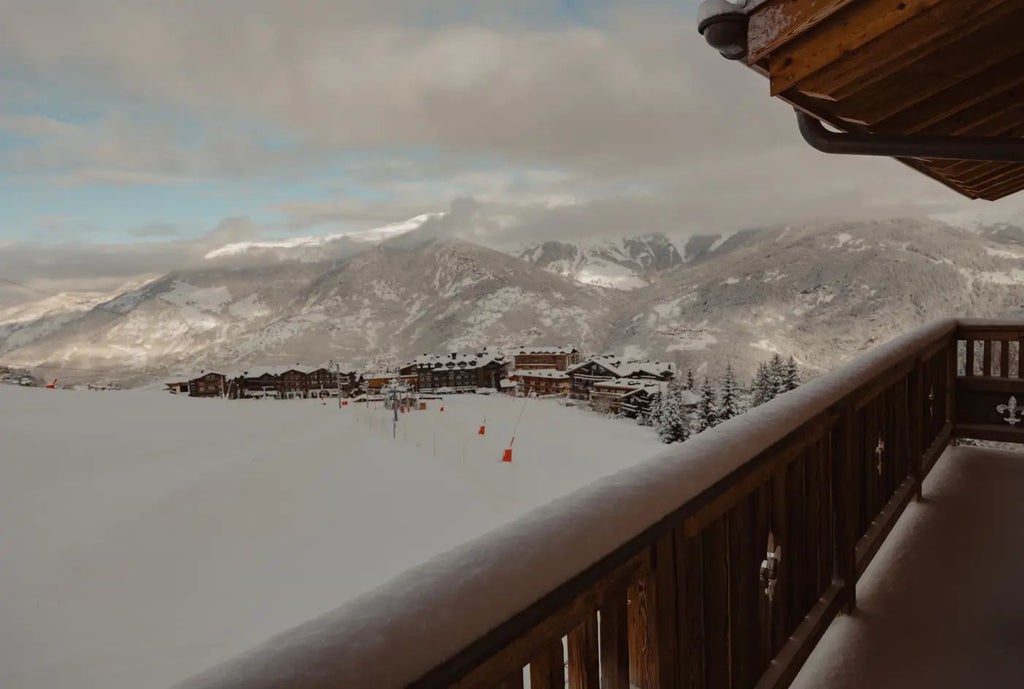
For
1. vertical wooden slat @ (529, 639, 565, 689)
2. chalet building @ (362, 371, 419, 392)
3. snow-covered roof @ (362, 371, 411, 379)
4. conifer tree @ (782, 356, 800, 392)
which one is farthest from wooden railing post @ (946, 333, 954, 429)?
snow-covered roof @ (362, 371, 411, 379)

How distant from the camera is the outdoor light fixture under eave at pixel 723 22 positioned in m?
1.38

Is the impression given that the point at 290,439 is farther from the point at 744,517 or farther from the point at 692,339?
the point at 744,517

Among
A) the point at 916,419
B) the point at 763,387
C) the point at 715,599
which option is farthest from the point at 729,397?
the point at 715,599

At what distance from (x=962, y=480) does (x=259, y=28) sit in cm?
1692

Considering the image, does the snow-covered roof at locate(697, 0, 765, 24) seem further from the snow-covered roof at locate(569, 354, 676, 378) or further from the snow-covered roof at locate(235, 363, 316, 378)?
the snow-covered roof at locate(235, 363, 316, 378)

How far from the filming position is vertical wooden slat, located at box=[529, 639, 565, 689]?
1.94ft

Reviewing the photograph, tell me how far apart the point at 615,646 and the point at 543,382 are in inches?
548

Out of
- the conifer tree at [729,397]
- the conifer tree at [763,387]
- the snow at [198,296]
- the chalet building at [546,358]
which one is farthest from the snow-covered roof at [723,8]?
the snow at [198,296]

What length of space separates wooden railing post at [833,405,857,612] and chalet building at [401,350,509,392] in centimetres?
1494

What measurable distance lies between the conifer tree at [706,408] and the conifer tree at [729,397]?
105 millimetres

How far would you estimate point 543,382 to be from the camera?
14.6 meters

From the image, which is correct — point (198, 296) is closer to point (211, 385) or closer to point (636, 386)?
point (211, 385)

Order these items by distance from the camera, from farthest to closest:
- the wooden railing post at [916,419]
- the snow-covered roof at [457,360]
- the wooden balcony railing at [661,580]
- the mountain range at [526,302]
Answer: the snow-covered roof at [457,360]
the mountain range at [526,302]
the wooden railing post at [916,419]
the wooden balcony railing at [661,580]

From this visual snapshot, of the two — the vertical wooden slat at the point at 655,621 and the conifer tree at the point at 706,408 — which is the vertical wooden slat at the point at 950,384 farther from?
the conifer tree at the point at 706,408
